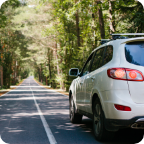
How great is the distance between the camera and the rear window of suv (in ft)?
16.1

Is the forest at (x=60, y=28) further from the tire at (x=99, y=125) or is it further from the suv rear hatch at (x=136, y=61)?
the suv rear hatch at (x=136, y=61)

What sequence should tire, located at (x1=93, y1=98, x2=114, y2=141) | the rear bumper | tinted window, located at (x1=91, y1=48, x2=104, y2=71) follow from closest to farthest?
the rear bumper → tire, located at (x1=93, y1=98, x2=114, y2=141) → tinted window, located at (x1=91, y1=48, x2=104, y2=71)

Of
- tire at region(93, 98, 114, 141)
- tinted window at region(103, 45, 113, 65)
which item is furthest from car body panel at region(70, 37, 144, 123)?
tire at region(93, 98, 114, 141)

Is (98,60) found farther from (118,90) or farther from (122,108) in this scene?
(122,108)

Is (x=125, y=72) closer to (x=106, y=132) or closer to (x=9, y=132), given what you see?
(x=106, y=132)

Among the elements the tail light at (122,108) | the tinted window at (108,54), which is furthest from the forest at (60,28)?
the tail light at (122,108)

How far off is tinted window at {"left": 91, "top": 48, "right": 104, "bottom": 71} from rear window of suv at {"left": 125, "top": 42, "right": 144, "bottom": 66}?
0.93m

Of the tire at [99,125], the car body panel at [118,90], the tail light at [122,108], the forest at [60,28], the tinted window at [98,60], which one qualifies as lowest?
the tire at [99,125]

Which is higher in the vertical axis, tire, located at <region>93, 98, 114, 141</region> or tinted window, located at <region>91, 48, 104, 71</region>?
tinted window, located at <region>91, 48, 104, 71</region>

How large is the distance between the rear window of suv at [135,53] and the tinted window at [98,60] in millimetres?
932

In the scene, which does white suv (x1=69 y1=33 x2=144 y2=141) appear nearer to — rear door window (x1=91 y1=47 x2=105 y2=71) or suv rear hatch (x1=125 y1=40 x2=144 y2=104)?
suv rear hatch (x1=125 y1=40 x2=144 y2=104)

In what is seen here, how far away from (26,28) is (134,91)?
36.7 meters

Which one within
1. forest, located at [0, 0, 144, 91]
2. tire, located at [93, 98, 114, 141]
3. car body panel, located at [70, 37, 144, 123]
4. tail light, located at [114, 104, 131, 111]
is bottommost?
tire, located at [93, 98, 114, 141]

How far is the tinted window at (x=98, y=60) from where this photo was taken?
6036mm
